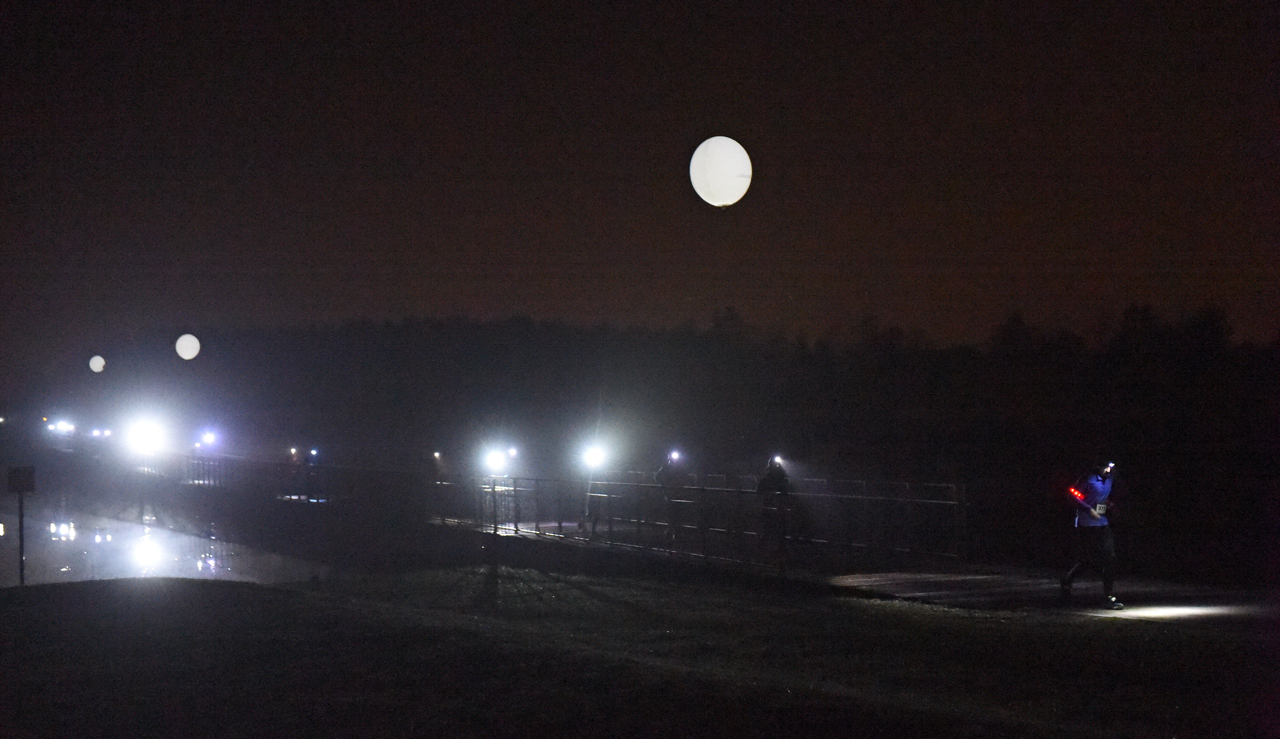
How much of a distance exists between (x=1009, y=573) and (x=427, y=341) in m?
95.3

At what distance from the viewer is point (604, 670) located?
996 cm

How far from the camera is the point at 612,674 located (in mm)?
9758

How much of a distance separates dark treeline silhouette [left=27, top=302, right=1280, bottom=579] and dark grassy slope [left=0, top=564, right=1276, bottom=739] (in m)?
5.19

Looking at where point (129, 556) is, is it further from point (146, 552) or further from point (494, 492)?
point (494, 492)

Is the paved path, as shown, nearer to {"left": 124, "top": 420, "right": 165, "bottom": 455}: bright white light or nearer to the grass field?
the grass field

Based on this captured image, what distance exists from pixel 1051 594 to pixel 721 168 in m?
6.93

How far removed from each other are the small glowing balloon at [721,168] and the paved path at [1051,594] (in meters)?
5.72

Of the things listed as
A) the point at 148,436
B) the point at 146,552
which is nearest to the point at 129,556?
the point at 146,552

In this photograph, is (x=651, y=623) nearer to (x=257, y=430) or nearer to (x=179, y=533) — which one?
(x=179, y=533)

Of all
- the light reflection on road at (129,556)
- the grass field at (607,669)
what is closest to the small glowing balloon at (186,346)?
the light reflection on road at (129,556)

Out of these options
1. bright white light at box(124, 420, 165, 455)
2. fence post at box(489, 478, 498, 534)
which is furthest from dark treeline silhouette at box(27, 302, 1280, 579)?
fence post at box(489, 478, 498, 534)

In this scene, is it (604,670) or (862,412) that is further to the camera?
(862,412)

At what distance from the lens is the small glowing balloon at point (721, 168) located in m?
13.9

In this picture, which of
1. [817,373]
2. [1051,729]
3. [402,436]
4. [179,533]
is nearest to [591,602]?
[1051,729]
